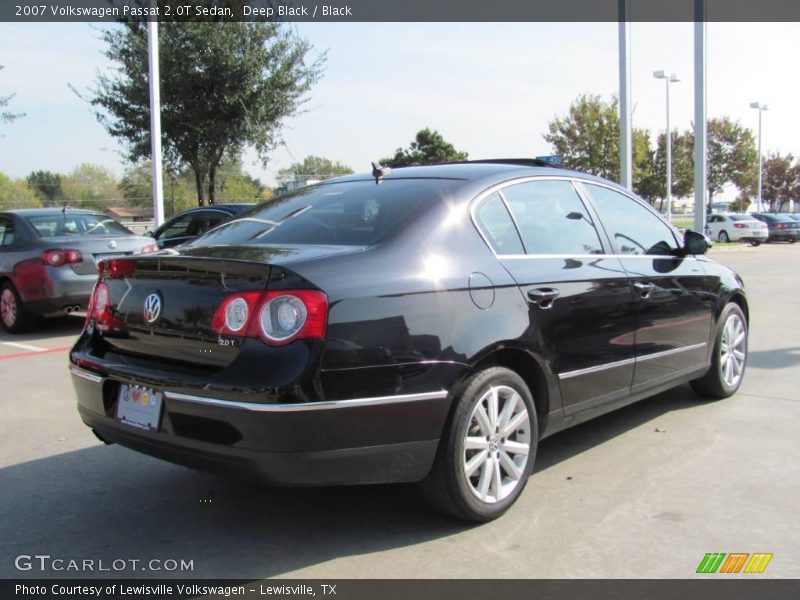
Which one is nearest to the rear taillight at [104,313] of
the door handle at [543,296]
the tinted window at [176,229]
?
the door handle at [543,296]

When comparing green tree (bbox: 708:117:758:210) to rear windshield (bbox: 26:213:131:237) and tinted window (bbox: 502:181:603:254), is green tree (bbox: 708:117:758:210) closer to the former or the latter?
rear windshield (bbox: 26:213:131:237)

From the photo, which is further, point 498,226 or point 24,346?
point 24,346

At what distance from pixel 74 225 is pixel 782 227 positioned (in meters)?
33.5

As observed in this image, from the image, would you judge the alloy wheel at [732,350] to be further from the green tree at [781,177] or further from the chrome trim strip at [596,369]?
the green tree at [781,177]

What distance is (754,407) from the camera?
215 inches

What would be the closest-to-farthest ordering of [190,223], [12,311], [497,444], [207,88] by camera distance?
[497,444] → [12,311] → [190,223] → [207,88]

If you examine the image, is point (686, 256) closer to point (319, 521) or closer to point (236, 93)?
point (319, 521)

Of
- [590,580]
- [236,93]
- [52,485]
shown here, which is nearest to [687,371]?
[590,580]

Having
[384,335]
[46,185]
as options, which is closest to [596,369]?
[384,335]

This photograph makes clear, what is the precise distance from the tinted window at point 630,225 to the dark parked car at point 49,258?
611cm

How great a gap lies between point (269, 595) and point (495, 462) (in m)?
1.19

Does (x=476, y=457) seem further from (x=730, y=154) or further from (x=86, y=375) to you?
(x=730, y=154)

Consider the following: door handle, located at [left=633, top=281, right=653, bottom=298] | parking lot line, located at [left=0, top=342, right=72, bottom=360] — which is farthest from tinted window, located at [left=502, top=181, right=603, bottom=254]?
parking lot line, located at [left=0, top=342, right=72, bottom=360]

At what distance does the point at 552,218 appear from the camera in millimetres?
4168
